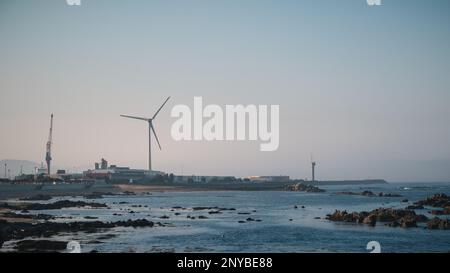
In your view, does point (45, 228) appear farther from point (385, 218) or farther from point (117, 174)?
point (117, 174)

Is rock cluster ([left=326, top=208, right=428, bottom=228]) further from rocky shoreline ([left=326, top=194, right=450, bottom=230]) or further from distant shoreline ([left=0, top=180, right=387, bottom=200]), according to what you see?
distant shoreline ([left=0, top=180, right=387, bottom=200])

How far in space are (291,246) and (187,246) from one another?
26.0 ft

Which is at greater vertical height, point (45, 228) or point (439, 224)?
point (45, 228)

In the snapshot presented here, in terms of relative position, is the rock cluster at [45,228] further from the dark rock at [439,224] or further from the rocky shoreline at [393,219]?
the dark rock at [439,224]

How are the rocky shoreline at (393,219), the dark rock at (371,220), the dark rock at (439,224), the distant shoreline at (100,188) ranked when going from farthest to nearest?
the distant shoreline at (100,188) < the dark rock at (371,220) < the rocky shoreline at (393,219) < the dark rock at (439,224)

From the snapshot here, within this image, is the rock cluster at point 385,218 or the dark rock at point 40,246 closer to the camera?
the dark rock at point 40,246

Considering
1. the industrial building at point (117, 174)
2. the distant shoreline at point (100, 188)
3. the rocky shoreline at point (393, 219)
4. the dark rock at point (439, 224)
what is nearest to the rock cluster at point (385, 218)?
the rocky shoreline at point (393, 219)

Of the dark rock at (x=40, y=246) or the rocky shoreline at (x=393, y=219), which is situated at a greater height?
the dark rock at (x=40, y=246)

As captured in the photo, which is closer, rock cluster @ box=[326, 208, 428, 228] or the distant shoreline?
rock cluster @ box=[326, 208, 428, 228]

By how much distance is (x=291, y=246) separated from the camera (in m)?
37.5

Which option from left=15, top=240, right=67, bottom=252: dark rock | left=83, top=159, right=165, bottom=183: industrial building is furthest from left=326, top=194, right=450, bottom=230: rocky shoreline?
left=83, top=159, right=165, bottom=183: industrial building

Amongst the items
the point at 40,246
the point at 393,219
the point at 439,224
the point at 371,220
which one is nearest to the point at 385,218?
the point at 393,219

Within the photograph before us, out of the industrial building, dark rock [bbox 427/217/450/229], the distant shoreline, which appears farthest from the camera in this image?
the industrial building
